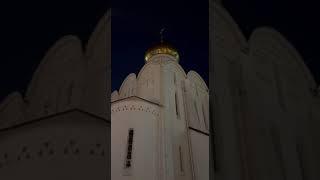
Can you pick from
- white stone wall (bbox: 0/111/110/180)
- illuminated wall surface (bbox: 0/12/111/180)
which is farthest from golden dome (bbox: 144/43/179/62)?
white stone wall (bbox: 0/111/110/180)

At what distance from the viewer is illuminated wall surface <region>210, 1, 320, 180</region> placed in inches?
99.3

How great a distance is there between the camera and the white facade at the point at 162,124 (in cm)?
Result: 699

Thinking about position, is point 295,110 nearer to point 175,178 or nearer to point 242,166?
point 242,166

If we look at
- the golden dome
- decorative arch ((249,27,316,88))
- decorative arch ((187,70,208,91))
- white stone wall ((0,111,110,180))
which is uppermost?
the golden dome

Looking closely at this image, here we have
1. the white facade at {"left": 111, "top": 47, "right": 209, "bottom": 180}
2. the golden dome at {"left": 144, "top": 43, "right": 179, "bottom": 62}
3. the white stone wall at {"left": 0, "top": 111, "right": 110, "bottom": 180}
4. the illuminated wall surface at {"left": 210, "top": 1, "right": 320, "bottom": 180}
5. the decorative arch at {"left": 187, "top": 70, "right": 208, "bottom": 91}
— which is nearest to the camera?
the white stone wall at {"left": 0, "top": 111, "right": 110, "bottom": 180}

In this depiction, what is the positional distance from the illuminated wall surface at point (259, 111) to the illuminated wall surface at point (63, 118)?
0.76 meters

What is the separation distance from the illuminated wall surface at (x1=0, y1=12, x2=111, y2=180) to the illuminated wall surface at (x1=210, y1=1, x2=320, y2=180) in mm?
757

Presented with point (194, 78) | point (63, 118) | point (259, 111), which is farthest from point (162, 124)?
point (63, 118)

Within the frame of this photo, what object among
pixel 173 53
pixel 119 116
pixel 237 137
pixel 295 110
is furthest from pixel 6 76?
pixel 173 53

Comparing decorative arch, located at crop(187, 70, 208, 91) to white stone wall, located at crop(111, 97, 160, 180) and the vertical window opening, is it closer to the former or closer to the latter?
white stone wall, located at crop(111, 97, 160, 180)

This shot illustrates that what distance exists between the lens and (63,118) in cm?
226

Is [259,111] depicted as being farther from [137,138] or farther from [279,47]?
[137,138]

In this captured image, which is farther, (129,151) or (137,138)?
(137,138)

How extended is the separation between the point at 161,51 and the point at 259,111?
21.5 ft
